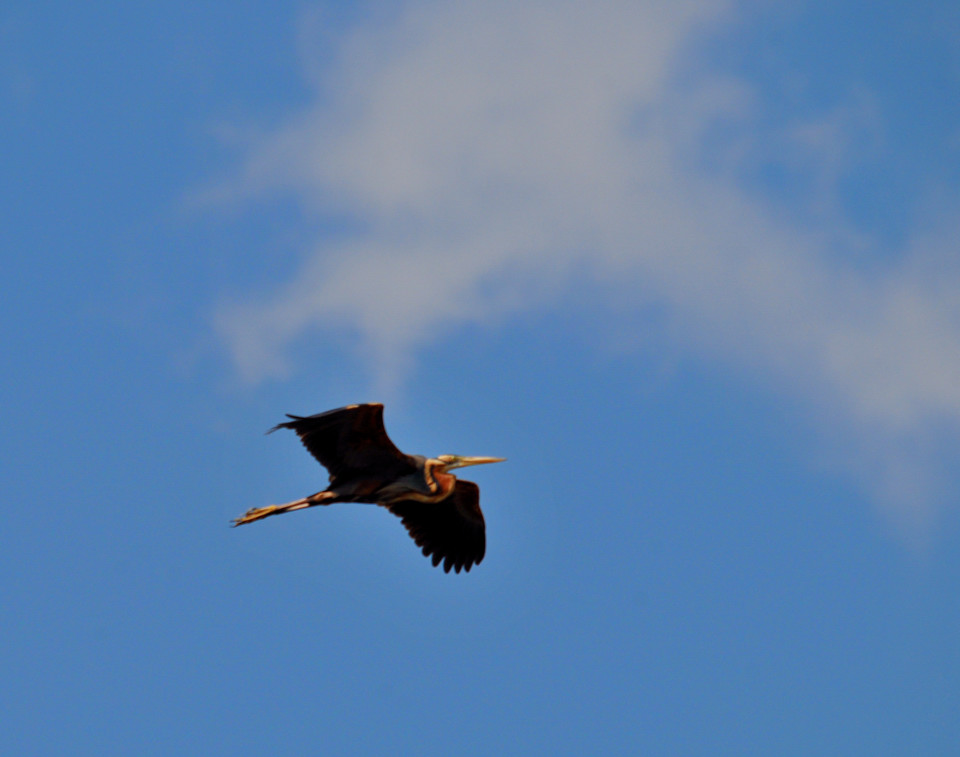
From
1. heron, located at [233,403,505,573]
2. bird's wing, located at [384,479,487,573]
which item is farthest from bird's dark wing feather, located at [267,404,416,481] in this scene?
bird's wing, located at [384,479,487,573]

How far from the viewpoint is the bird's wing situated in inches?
798

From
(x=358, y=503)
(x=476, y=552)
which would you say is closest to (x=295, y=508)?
(x=358, y=503)

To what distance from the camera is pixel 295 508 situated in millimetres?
18656

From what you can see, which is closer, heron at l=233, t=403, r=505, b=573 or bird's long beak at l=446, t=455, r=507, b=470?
heron at l=233, t=403, r=505, b=573

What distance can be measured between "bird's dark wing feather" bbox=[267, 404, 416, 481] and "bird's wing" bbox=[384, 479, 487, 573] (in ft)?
5.41

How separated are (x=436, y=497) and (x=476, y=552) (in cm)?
194

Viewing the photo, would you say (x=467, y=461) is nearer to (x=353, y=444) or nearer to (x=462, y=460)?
(x=462, y=460)

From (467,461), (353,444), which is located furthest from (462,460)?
(353,444)

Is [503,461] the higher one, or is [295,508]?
[503,461]

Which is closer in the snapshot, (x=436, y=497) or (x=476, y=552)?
(x=436, y=497)

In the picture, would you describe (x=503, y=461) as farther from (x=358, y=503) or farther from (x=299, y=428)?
(x=299, y=428)

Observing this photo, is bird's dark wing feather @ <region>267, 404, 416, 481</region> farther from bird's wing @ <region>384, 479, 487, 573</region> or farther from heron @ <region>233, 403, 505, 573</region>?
bird's wing @ <region>384, 479, 487, 573</region>

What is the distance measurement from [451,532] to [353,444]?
2924mm

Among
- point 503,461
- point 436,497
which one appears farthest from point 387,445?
point 503,461
